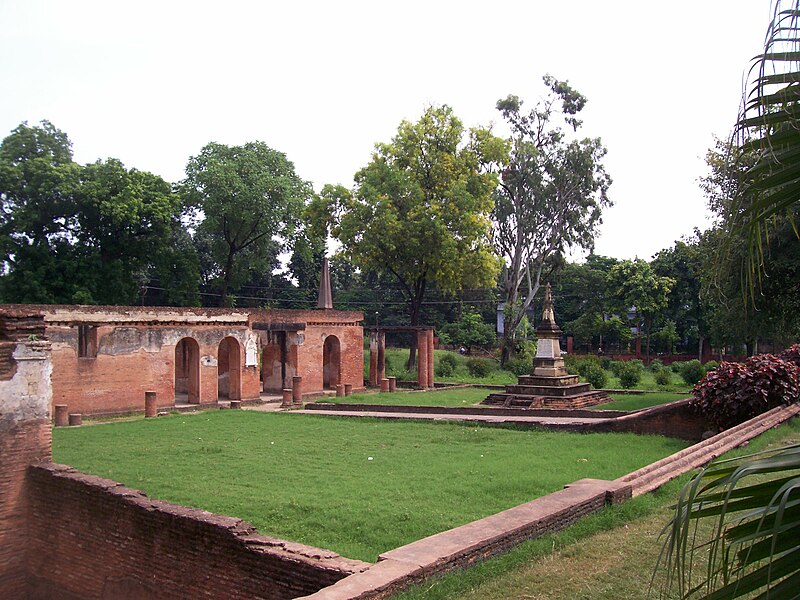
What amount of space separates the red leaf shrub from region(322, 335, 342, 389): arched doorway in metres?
16.9

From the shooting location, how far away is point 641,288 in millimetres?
35938

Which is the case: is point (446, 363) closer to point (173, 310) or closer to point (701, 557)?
point (173, 310)


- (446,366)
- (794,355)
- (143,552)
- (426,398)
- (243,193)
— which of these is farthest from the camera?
(446,366)

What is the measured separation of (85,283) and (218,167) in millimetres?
7564

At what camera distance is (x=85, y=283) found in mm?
27609

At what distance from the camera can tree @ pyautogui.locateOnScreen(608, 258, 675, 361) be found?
3594cm

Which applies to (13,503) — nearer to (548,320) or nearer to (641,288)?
(548,320)

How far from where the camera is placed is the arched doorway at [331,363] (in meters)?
28.3

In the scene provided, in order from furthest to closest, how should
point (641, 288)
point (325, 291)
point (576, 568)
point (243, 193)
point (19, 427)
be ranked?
point (641, 288), point (243, 193), point (325, 291), point (19, 427), point (576, 568)

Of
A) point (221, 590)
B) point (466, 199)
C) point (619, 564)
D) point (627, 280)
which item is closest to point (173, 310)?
point (466, 199)

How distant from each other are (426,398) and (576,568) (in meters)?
18.0

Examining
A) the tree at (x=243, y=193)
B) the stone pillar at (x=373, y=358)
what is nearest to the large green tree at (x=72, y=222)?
the tree at (x=243, y=193)

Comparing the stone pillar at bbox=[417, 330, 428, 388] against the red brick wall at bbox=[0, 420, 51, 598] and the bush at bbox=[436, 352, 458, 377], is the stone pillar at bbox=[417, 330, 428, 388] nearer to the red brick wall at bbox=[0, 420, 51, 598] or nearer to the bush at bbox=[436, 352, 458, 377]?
the bush at bbox=[436, 352, 458, 377]

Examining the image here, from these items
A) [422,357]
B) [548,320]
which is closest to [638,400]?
[548,320]
